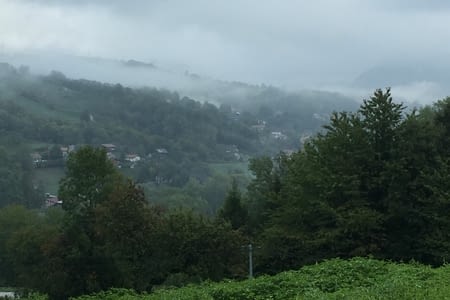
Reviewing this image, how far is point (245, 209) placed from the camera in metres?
40.4

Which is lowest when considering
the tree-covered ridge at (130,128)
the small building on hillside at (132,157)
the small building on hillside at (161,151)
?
the small building on hillside at (132,157)

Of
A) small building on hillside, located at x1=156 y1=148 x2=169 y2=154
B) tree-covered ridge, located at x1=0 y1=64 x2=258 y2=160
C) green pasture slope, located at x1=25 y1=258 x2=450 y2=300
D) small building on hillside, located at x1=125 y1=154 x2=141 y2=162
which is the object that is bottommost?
small building on hillside, located at x1=125 y1=154 x2=141 y2=162

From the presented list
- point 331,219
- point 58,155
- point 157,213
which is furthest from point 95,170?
point 58,155

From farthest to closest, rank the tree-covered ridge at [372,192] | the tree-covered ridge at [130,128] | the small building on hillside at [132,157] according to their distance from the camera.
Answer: the tree-covered ridge at [130,128] → the small building on hillside at [132,157] → the tree-covered ridge at [372,192]

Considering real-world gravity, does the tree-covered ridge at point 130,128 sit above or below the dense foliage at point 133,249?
above

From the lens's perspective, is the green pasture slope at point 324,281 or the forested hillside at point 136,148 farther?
the forested hillside at point 136,148

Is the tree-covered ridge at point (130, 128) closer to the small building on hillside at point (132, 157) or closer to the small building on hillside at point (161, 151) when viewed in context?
the small building on hillside at point (161, 151)

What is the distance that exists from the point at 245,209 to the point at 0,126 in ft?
448

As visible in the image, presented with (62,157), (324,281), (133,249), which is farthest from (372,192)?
(62,157)

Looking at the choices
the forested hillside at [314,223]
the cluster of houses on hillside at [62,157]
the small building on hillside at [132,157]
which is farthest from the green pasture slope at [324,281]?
the small building on hillside at [132,157]

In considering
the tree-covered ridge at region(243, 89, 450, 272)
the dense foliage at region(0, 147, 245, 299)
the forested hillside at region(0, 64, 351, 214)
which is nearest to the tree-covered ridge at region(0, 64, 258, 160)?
the forested hillside at region(0, 64, 351, 214)

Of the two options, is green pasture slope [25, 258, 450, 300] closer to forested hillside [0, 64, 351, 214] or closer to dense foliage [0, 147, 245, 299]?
dense foliage [0, 147, 245, 299]

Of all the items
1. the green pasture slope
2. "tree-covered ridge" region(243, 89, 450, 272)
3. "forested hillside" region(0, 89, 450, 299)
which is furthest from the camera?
"forested hillside" region(0, 89, 450, 299)

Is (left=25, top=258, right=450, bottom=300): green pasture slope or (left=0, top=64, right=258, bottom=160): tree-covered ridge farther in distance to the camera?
(left=0, top=64, right=258, bottom=160): tree-covered ridge
